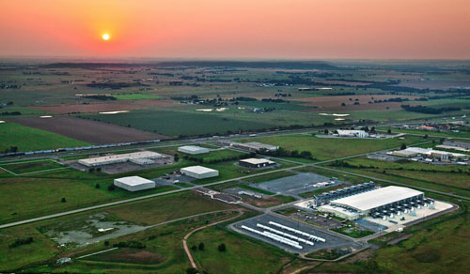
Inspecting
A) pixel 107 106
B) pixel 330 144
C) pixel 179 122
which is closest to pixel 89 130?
pixel 179 122

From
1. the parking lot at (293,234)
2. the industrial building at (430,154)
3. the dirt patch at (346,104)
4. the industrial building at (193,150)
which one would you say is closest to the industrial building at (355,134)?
the industrial building at (430,154)

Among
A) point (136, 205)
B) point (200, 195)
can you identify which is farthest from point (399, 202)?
point (136, 205)

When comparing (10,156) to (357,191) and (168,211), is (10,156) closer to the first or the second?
(168,211)

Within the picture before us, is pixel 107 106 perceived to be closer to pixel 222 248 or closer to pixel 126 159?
pixel 126 159

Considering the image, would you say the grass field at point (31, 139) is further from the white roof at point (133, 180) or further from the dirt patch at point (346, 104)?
the dirt patch at point (346, 104)

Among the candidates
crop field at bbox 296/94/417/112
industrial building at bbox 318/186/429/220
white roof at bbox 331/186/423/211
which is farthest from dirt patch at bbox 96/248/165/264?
crop field at bbox 296/94/417/112
